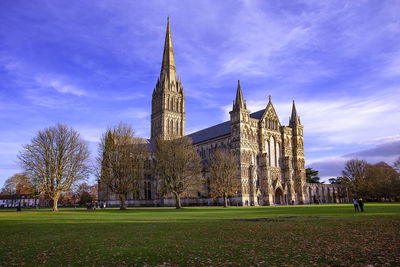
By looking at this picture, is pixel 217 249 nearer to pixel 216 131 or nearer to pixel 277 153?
pixel 277 153

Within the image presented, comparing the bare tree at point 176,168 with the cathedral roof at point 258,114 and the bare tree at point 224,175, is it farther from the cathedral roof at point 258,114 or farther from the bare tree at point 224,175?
the cathedral roof at point 258,114

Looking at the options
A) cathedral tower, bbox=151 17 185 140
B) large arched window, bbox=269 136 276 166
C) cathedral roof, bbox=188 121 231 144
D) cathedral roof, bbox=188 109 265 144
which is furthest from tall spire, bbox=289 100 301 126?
cathedral tower, bbox=151 17 185 140

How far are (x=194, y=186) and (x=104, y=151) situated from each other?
18.5m

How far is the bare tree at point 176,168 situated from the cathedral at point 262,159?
5962mm

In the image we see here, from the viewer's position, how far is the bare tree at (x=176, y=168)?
2263 inches

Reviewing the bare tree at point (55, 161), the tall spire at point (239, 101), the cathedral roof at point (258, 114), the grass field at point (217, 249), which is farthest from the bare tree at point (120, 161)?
the grass field at point (217, 249)

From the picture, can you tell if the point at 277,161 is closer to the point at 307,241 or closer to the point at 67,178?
the point at 67,178

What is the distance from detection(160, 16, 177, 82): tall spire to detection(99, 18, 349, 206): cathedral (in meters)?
24.3

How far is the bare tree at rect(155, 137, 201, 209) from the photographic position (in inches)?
2263

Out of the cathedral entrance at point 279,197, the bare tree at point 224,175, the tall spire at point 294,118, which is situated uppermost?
the tall spire at point 294,118

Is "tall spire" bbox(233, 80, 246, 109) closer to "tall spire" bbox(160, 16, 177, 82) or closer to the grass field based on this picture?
"tall spire" bbox(160, 16, 177, 82)

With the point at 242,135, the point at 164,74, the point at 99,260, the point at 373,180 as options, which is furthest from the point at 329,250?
the point at 164,74

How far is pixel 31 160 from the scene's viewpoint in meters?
50.9

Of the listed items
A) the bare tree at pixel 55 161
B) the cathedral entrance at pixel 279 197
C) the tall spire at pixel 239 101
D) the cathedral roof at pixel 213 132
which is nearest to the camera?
the bare tree at pixel 55 161
